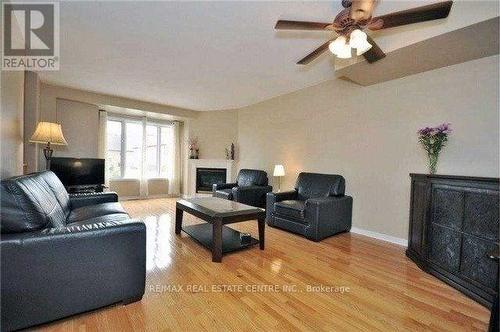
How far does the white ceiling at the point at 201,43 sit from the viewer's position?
214 cm

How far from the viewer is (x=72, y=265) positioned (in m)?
1.49

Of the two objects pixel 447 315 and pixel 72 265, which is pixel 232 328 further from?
pixel 447 315

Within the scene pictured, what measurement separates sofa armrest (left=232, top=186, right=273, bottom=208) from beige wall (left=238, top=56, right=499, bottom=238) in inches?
21.9

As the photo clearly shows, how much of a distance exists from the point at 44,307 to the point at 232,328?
1182 mm

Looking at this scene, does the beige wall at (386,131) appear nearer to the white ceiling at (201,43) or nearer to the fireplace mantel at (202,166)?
the white ceiling at (201,43)

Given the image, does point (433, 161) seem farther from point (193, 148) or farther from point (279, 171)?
point (193, 148)

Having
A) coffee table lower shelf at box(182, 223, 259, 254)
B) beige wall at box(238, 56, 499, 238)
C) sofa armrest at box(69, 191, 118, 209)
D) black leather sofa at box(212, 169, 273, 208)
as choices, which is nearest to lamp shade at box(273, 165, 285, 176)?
beige wall at box(238, 56, 499, 238)

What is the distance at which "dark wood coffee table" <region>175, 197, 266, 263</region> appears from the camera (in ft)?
8.14

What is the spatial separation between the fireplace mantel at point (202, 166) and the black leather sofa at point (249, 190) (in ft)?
2.84

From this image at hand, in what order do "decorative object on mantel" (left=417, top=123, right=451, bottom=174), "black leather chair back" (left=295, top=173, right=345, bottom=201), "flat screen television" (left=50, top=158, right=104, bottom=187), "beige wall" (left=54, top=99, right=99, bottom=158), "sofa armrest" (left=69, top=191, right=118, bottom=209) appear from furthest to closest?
"beige wall" (left=54, top=99, right=99, bottom=158) → "flat screen television" (left=50, top=158, right=104, bottom=187) → "black leather chair back" (left=295, top=173, right=345, bottom=201) → "sofa armrest" (left=69, top=191, right=118, bottom=209) → "decorative object on mantel" (left=417, top=123, right=451, bottom=174)

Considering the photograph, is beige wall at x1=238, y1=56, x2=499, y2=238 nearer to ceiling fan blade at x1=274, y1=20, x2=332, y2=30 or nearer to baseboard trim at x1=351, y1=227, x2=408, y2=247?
baseboard trim at x1=351, y1=227, x2=408, y2=247

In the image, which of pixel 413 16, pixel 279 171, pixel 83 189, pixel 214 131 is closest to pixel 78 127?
pixel 83 189

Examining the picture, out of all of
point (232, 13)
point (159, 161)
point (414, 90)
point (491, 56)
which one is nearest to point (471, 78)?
point (491, 56)

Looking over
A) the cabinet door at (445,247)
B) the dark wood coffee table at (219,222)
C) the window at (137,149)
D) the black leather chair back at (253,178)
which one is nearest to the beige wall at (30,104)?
A: the window at (137,149)
